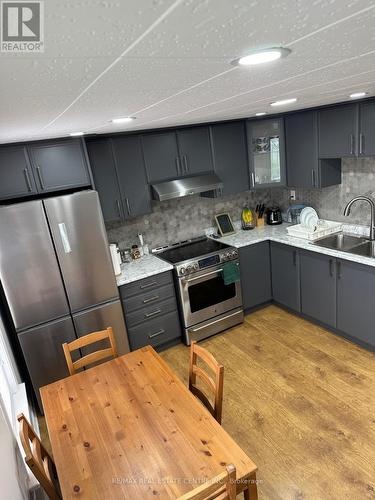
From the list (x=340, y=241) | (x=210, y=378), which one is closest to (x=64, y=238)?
(x=210, y=378)

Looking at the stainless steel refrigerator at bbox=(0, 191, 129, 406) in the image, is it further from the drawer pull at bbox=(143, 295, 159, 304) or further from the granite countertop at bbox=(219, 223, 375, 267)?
the granite countertop at bbox=(219, 223, 375, 267)

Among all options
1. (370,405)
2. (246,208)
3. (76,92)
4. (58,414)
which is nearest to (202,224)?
(246,208)

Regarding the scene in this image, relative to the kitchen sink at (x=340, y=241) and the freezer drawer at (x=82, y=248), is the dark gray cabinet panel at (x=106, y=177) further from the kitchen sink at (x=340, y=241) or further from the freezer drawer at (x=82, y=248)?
the kitchen sink at (x=340, y=241)

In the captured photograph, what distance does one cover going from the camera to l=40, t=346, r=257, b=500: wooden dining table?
52.7 inches

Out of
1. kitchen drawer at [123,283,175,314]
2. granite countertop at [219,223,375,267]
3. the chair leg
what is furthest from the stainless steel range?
the chair leg

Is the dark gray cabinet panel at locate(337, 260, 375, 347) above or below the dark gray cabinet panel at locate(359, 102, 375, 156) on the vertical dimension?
below

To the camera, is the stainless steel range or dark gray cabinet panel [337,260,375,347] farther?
the stainless steel range

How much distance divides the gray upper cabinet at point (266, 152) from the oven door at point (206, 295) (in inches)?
46.4

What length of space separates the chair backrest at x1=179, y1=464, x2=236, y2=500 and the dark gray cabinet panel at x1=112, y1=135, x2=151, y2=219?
2.49m

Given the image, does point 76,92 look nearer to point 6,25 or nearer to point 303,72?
point 6,25

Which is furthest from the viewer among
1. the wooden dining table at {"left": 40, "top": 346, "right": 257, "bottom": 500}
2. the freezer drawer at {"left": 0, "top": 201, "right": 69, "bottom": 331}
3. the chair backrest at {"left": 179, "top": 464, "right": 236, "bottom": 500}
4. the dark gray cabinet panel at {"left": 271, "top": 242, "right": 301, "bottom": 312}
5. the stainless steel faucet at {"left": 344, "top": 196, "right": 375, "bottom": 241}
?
the dark gray cabinet panel at {"left": 271, "top": 242, "right": 301, "bottom": 312}

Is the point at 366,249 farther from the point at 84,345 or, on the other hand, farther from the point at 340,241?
the point at 84,345

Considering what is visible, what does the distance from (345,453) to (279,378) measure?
793 millimetres

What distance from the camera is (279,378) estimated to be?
2869mm
